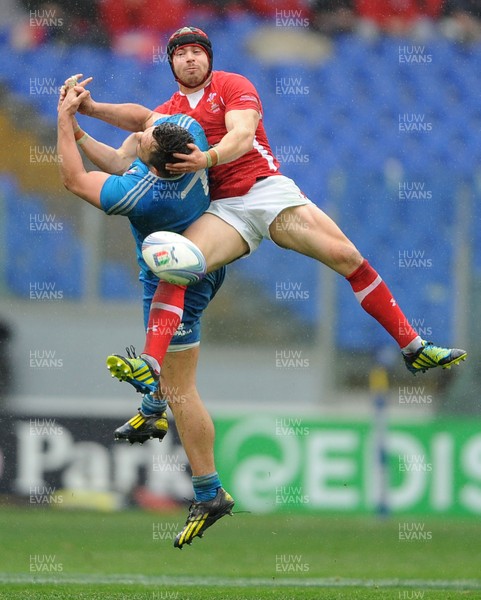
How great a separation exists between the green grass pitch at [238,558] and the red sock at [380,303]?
1.29m

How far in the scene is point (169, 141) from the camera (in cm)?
491

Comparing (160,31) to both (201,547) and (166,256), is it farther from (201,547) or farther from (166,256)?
(166,256)

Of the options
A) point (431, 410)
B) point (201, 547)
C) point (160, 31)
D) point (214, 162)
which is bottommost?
point (201, 547)

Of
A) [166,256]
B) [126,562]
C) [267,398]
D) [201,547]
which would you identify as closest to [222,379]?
[267,398]

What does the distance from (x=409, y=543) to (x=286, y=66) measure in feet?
13.4

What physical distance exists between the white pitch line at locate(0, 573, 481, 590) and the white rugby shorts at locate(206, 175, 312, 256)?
2.06 meters

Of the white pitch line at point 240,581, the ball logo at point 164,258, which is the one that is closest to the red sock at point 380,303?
the ball logo at point 164,258

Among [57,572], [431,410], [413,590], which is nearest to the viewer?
[413,590]

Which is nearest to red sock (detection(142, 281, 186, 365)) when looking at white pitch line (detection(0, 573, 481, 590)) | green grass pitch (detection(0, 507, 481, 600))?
green grass pitch (detection(0, 507, 481, 600))

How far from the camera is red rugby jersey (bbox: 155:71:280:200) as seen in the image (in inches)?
210

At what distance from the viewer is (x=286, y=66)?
32.5ft

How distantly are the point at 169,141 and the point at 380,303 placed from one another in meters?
1.29

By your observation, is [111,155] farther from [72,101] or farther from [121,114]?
[72,101]

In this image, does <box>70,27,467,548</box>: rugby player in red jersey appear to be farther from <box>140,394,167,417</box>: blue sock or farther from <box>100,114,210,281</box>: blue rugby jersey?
<box>140,394,167,417</box>: blue sock
